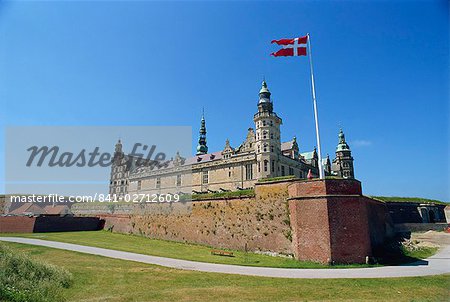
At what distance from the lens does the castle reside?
45.7 m

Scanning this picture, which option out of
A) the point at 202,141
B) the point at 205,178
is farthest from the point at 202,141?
the point at 205,178

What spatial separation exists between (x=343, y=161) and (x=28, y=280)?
227 ft

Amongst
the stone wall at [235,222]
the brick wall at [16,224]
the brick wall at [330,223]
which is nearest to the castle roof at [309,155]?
the stone wall at [235,222]

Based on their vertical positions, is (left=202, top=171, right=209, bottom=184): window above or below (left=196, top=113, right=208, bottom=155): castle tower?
below

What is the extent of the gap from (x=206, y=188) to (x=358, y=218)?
114 ft

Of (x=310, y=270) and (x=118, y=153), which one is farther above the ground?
(x=118, y=153)

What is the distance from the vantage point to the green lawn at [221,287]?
11.8 meters

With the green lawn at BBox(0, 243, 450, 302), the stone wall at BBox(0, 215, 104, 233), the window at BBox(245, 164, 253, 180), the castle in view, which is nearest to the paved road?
the green lawn at BBox(0, 243, 450, 302)

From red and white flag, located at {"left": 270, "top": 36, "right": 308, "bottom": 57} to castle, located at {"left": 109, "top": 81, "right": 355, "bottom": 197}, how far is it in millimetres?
15462

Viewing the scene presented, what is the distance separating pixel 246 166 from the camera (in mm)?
48094

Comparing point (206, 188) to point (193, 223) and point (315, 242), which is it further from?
point (315, 242)

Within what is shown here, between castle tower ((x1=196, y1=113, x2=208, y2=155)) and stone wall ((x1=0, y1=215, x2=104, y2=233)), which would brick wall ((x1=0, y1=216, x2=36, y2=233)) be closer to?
stone wall ((x1=0, y1=215, x2=104, y2=233))

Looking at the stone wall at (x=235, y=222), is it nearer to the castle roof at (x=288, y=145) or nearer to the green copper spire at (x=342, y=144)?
the castle roof at (x=288, y=145)

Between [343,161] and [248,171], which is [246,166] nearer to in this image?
[248,171]
